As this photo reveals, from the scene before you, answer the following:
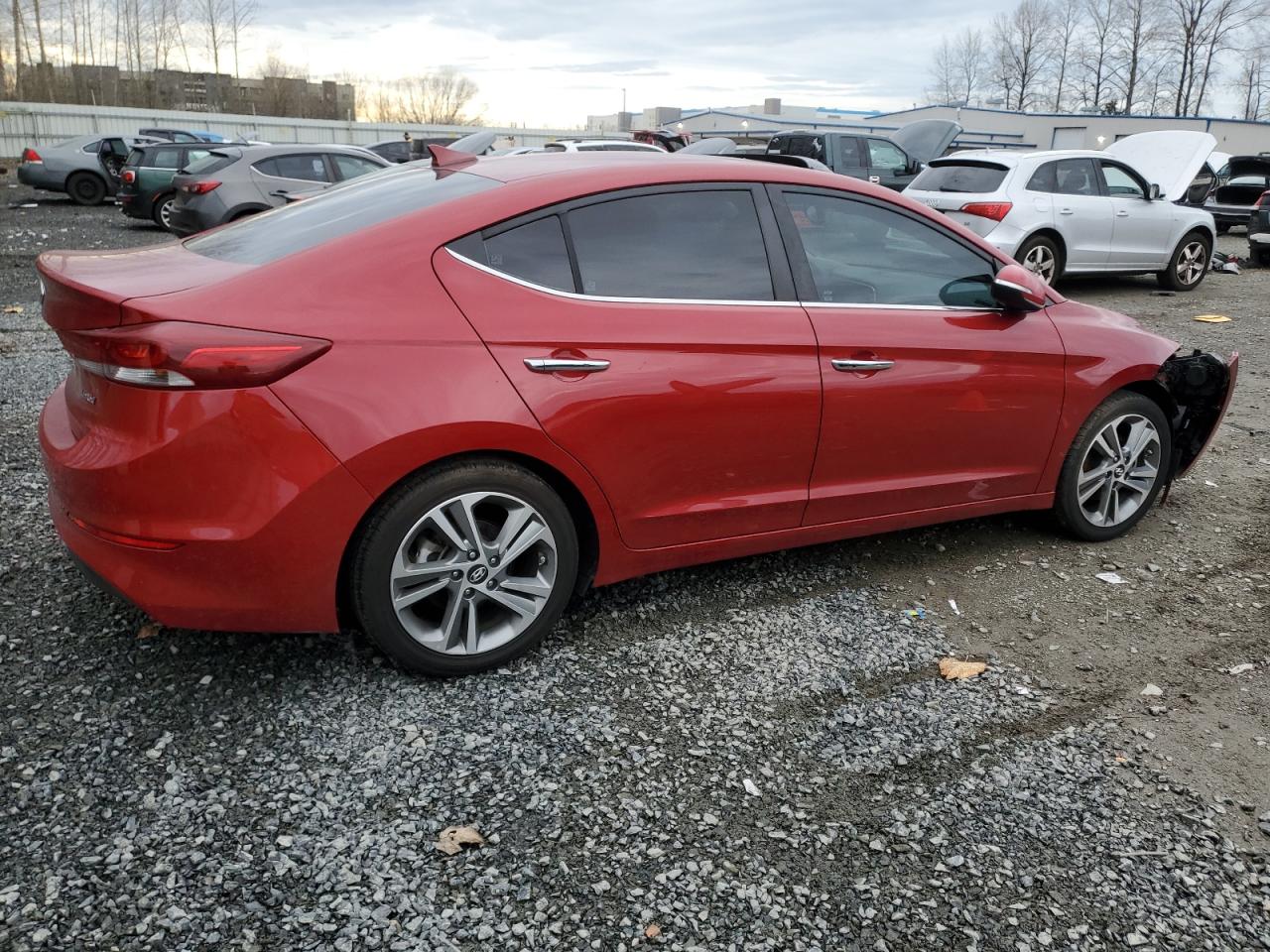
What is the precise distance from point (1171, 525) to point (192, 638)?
4504 millimetres

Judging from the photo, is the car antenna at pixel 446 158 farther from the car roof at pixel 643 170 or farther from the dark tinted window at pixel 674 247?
the dark tinted window at pixel 674 247

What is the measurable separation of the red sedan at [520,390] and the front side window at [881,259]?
0.01 metres

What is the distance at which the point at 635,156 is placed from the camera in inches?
152

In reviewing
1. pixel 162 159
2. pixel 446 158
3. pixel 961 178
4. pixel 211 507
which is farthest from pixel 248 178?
pixel 211 507

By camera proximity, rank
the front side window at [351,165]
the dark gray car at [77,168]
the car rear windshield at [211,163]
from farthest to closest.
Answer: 1. the dark gray car at [77,168]
2. the front side window at [351,165]
3. the car rear windshield at [211,163]

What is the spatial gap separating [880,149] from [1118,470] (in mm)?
14453

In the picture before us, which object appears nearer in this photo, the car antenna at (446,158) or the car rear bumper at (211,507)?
the car rear bumper at (211,507)

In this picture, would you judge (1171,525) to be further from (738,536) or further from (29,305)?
(29,305)

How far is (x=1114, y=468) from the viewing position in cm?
466

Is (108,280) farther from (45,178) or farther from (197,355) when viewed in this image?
(45,178)

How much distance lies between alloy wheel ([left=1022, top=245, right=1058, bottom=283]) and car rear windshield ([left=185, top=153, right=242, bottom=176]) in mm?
10287

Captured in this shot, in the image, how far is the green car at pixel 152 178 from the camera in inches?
674

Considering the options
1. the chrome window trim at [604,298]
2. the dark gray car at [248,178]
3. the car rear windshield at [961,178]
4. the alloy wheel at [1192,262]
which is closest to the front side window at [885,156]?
the car rear windshield at [961,178]

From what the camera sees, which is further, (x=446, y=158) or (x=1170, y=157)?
(x=1170, y=157)
